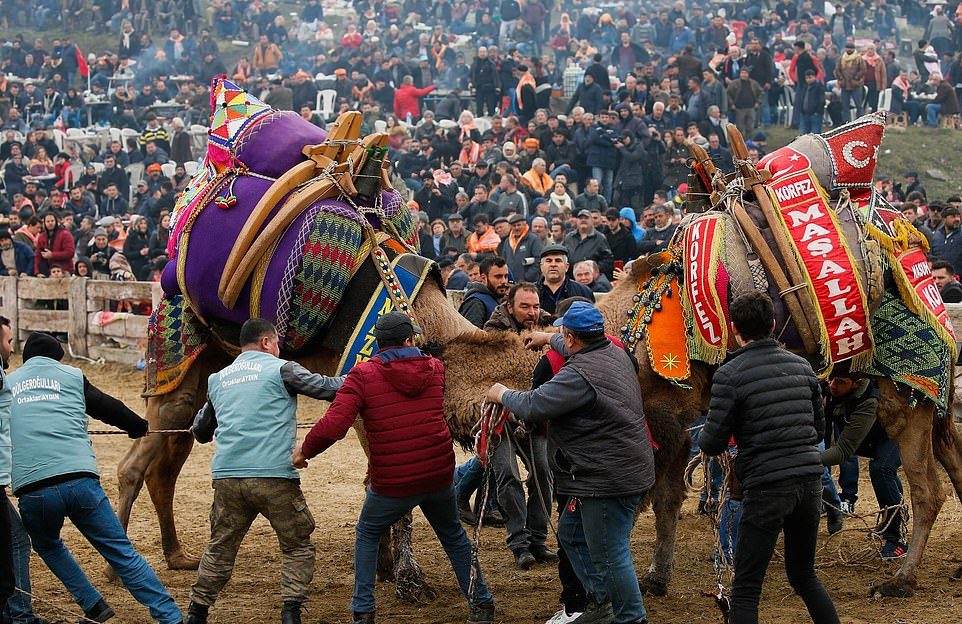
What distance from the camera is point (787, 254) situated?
282 inches

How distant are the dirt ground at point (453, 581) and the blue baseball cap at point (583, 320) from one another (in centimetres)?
192

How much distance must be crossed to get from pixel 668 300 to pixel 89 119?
27.0m

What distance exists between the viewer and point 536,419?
19.8 ft

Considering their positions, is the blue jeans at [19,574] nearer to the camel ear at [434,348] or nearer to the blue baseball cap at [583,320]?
the camel ear at [434,348]

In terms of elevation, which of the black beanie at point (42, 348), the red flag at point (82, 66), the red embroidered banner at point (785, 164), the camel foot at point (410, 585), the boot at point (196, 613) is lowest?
the red flag at point (82, 66)

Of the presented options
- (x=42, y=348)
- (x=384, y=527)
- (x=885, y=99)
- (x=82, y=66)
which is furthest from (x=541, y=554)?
(x=82, y=66)

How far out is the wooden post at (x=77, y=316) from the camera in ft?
55.3

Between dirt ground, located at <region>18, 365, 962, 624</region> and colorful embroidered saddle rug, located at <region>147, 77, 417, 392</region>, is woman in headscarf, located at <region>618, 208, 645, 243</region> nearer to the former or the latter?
dirt ground, located at <region>18, 365, 962, 624</region>

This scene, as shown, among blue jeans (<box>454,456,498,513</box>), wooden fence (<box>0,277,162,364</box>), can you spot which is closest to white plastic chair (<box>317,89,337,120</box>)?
wooden fence (<box>0,277,162,364</box>)

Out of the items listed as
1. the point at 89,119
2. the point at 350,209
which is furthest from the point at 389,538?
the point at 89,119

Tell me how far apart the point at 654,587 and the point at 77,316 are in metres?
11.8

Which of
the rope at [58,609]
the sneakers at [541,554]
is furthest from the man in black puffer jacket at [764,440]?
the rope at [58,609]

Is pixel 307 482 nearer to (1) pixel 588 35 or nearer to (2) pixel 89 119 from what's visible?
(2) pixel 89 119

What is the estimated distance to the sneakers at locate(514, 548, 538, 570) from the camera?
26.5 ft
